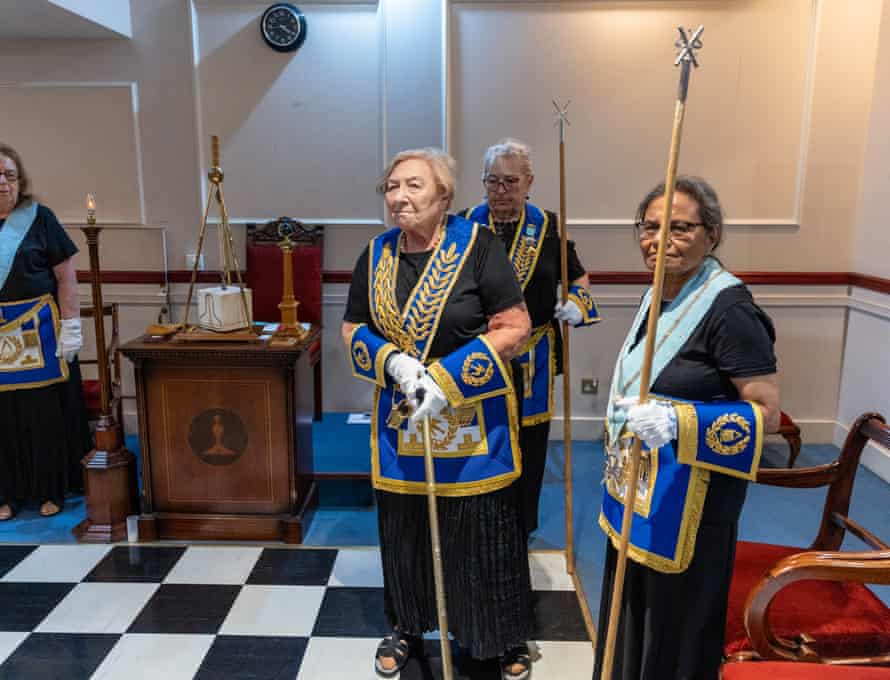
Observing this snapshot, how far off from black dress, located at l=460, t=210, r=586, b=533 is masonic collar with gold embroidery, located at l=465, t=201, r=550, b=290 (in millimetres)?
19

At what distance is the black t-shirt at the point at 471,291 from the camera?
73.3 inches

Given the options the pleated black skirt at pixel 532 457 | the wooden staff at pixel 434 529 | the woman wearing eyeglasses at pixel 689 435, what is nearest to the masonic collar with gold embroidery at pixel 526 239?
the pleated black skirt at pixel 532 457

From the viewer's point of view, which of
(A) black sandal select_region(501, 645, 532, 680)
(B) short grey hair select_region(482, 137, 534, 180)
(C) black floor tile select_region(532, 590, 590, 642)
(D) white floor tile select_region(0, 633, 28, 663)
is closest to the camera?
(A) black sandal select_region(501, 645, 532, 680)

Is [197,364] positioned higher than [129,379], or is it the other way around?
[197,364]

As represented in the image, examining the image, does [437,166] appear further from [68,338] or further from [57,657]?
[68,338]

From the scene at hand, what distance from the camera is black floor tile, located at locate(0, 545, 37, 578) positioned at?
9.00ft

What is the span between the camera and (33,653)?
7.30 ft

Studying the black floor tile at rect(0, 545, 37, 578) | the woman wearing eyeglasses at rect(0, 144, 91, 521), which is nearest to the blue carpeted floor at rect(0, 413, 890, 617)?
the black floor tile at rect(0, 545, 37, 578)

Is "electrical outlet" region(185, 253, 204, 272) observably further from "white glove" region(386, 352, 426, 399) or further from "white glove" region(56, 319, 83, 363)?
"white glove" region(386, 352, 426, 399)

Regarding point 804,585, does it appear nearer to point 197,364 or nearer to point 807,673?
point 807,673

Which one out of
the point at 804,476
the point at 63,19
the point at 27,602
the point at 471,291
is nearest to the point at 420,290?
the point at 471,291

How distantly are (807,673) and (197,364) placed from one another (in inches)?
90.2

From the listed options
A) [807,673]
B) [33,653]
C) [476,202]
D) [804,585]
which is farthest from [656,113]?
[33,653]

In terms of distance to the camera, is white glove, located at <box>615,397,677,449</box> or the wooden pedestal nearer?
white glove, located at <box>615,397,677,449</box>
